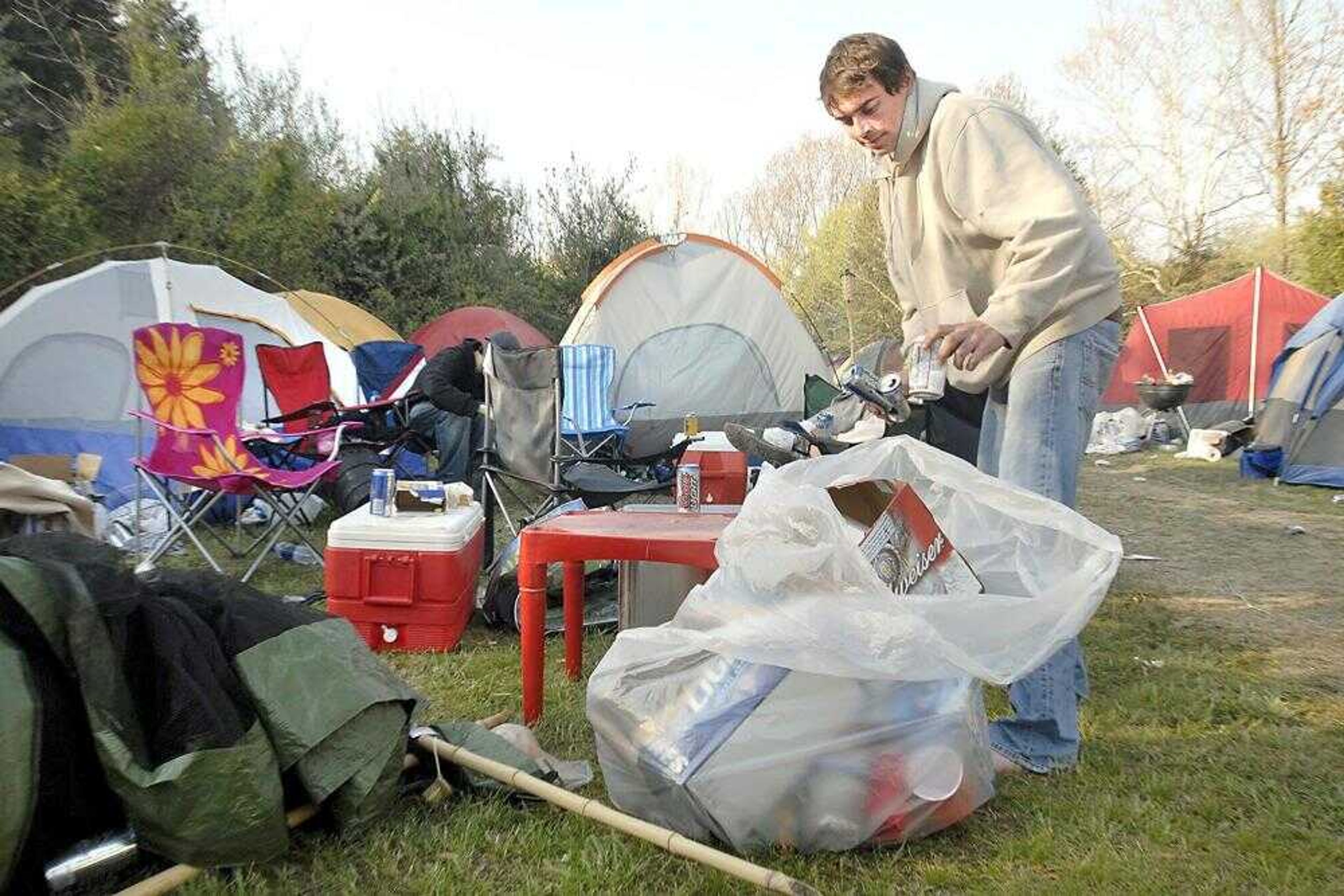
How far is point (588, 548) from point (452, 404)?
10.3 feet

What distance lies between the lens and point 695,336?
7.86m

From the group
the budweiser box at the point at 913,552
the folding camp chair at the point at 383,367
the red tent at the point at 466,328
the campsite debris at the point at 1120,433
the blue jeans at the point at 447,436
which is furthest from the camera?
the campsite debris at the point at 1120,433

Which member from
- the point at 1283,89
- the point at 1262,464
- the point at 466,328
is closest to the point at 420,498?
the point at 466,328

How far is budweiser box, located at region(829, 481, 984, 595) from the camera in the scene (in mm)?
1730

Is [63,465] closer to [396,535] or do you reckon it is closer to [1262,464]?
[396,535]

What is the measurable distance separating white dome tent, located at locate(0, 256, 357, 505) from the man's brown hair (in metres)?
4.66

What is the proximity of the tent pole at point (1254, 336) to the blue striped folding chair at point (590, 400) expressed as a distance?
8.66 metres

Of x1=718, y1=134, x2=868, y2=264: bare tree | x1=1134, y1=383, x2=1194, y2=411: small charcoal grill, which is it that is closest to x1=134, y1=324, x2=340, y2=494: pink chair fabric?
x1=1134, y1=383, x2=1194, y2=411: small charcoal grill

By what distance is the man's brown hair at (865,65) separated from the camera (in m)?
2.04

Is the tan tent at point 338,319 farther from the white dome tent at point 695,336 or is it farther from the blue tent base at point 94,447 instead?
the blue tent base at point 94,447

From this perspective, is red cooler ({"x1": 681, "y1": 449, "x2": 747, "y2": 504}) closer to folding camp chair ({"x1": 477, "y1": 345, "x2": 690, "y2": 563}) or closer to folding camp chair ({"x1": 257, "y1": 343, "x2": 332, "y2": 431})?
folding camp chair ({"x1": 477, "y1": 345, "x2": 690, "y2": 563})

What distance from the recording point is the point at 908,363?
2.16 metres

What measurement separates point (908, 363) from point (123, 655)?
5.23ft

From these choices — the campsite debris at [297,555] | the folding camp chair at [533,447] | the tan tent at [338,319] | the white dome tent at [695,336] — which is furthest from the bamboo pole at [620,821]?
the tan tent at [338,319]
